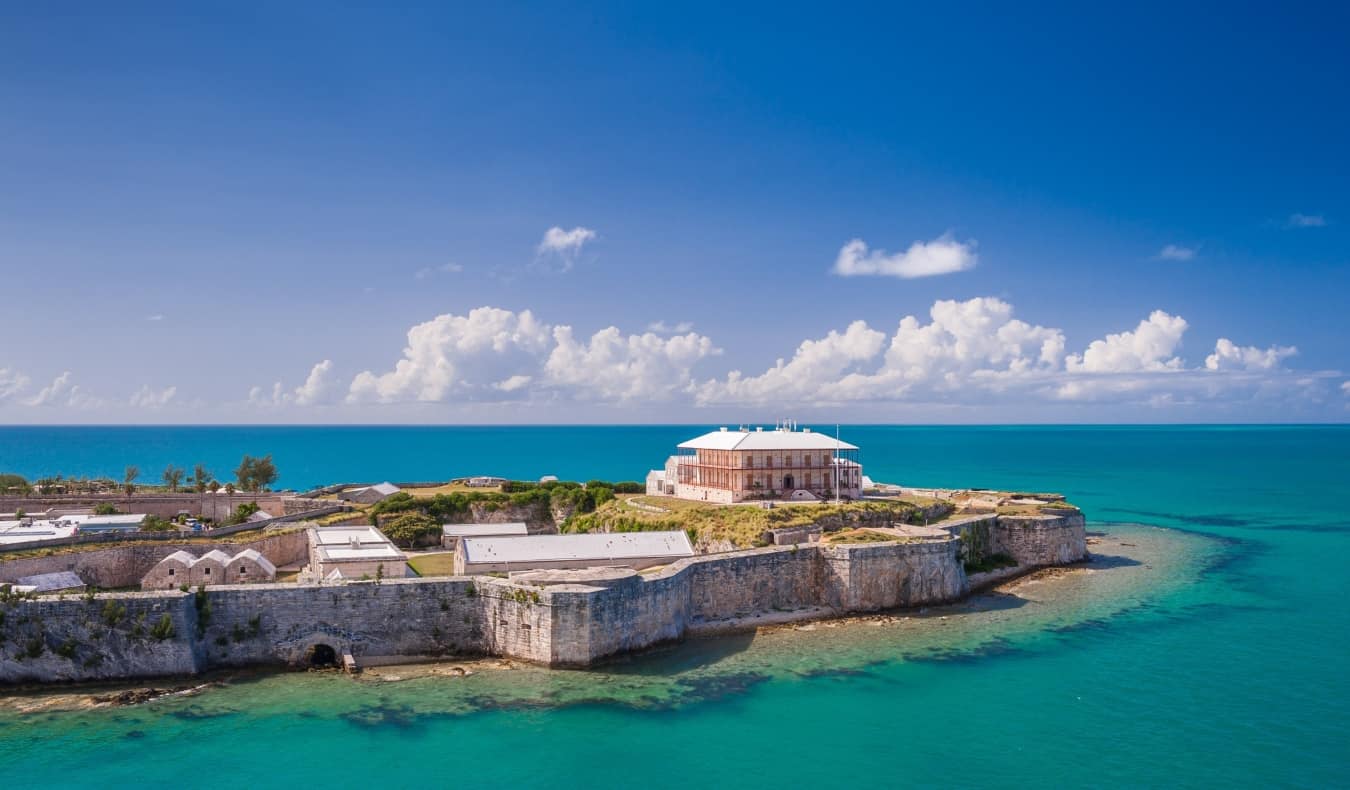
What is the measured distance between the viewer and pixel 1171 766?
21.7 m

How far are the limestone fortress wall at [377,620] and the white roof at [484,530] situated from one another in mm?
17184

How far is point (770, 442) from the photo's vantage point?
5178 cm

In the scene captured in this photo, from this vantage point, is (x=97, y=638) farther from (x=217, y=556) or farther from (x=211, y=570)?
(x=217, y=556)

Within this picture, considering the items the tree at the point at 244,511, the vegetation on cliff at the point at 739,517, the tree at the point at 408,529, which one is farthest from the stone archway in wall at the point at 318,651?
the tree at the point at 244,511

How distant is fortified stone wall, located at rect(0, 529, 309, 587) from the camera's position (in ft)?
111

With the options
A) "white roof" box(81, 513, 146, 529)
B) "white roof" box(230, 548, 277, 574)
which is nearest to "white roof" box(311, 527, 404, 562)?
"white roof" box(230, 548, 277, 574)

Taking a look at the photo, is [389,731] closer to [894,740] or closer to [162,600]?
[162,600]

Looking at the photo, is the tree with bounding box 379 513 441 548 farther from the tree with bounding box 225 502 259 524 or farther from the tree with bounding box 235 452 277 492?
the tree with bounding box 235 452 277 492

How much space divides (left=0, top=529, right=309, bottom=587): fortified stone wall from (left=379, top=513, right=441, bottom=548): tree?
6.28 meters

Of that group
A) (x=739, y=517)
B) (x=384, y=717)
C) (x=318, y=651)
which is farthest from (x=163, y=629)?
(x=739, y=517)

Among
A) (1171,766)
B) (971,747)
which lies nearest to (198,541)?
(971,747)

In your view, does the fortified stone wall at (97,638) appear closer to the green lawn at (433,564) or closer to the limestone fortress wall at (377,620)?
the limestone fortress wall at (377,620)

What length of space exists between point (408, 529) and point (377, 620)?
68.0ft

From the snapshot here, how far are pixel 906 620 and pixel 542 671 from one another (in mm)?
16025
